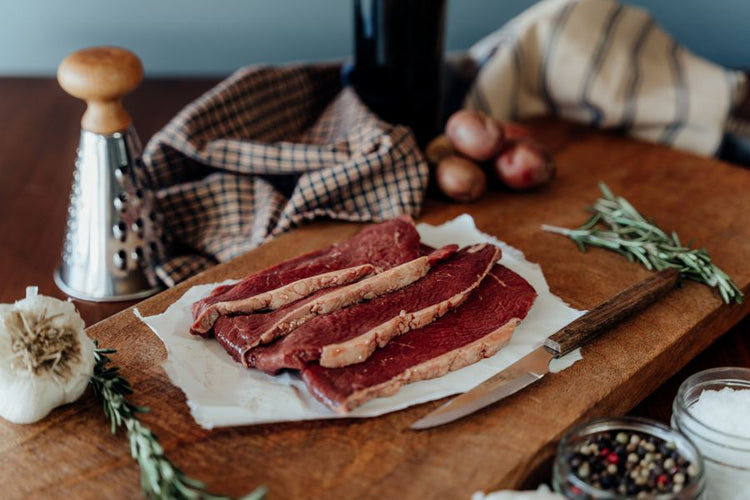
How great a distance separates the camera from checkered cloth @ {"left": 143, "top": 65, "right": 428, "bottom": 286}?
2.11 meters

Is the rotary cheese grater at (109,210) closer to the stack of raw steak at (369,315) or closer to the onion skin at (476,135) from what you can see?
the stack of raw steak at (369,315)

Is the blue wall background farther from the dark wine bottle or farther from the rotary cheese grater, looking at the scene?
the rotary cheese grater

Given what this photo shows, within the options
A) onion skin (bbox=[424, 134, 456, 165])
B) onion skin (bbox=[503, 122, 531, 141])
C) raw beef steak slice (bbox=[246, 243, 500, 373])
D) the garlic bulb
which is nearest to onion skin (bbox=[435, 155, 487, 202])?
onion skin (bbox=[424, 134, 456, 165])

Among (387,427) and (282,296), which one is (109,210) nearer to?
(282,296)

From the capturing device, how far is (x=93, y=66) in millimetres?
1729

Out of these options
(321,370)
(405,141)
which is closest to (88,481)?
(321,370)

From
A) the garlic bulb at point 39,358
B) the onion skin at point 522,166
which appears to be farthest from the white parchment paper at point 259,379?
the onion skin at point 522,166

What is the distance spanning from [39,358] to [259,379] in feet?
1.25

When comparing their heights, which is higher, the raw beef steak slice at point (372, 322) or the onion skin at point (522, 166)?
the raw beef steak slice at point (372, 322)

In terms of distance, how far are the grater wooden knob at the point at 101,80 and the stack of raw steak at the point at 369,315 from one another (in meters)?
0.49

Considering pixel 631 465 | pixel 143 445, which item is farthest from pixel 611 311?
pixel 143 445

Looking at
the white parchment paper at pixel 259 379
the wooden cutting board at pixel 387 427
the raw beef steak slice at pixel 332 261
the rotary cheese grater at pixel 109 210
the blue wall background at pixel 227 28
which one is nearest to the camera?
the wooden cutting board at pixel 387 427

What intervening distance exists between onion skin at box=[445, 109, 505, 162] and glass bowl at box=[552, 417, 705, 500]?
1012 mm

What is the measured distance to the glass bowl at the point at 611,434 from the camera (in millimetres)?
1191
